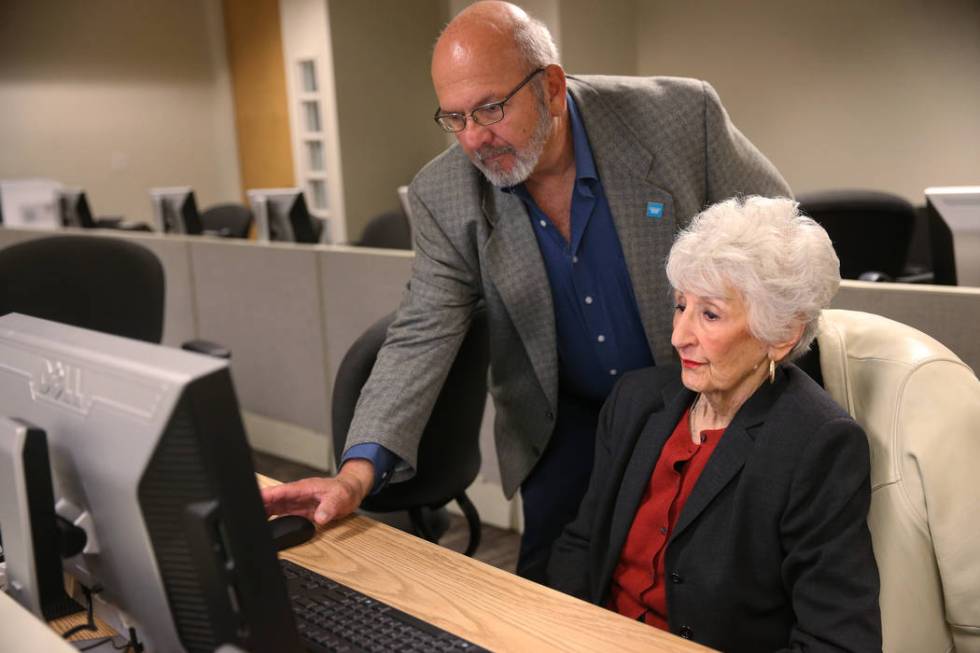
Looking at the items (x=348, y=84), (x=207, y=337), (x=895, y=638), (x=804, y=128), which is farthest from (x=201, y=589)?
(x=348, y=84)

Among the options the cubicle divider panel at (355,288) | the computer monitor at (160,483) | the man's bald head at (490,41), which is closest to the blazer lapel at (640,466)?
the man's bald head at (490,41)

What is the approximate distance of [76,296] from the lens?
3.02m

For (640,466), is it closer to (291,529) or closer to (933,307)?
(291,529)

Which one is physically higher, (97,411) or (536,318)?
(97,411)

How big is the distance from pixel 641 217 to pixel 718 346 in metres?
0.45

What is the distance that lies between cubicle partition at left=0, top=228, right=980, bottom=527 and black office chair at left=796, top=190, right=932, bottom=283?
5.41 ft

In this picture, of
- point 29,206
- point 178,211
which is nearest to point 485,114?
point 178,211

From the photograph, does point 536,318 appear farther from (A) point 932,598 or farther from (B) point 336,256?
(B) point 336,256

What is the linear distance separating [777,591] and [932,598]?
0.66ft

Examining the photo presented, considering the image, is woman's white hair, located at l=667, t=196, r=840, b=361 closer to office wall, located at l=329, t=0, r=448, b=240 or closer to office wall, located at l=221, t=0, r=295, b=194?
office wall, located at l=329, t=0, r=448, b=240

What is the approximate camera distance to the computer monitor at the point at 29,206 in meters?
6.30

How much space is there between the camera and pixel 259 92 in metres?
8.66

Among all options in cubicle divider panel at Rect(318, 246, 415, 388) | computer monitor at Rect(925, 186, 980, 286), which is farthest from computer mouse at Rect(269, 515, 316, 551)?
cubicle divider panel at Rect(318, 246, 415, 388)

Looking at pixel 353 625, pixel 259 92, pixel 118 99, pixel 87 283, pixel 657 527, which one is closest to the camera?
pixel 353 625
